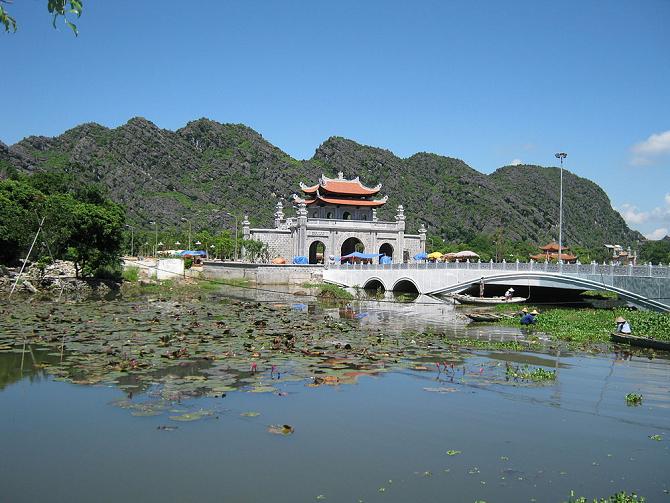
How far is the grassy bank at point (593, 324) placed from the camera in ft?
68.3

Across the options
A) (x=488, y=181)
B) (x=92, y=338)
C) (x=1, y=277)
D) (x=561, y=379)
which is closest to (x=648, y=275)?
(x=561, y=379)

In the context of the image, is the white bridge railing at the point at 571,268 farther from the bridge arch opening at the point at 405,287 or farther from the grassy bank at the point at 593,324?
the bridge arch opening at the point at 405,287

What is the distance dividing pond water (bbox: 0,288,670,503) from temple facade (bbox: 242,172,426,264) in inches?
1736

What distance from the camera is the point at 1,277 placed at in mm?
35438

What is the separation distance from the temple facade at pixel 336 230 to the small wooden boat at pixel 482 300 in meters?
24.6

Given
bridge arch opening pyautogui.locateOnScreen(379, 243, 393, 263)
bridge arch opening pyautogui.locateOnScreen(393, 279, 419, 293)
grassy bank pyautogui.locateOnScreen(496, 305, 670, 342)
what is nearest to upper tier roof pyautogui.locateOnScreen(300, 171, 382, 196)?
bridge arch opening pyautogui.locateOnScreen(379, 243, 393, 263)

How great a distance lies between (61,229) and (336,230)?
103 feet

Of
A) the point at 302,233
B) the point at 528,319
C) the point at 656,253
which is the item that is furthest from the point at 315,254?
the point at 656,253

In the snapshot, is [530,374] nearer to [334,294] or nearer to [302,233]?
[334,294]

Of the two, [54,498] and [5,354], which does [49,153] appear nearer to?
[5,354]

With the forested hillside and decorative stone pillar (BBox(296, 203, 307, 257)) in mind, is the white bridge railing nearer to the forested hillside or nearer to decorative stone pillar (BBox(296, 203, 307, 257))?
decorative stone pillar (BBox(296, 203, 307, 257))

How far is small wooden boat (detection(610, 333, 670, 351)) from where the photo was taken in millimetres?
18047

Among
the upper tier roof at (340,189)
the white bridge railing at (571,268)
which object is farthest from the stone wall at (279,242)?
the white bridge railing at (571,268)

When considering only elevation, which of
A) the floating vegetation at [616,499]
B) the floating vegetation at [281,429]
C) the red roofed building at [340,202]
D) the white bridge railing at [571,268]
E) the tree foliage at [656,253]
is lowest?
the floating vegetation at [616,499]
